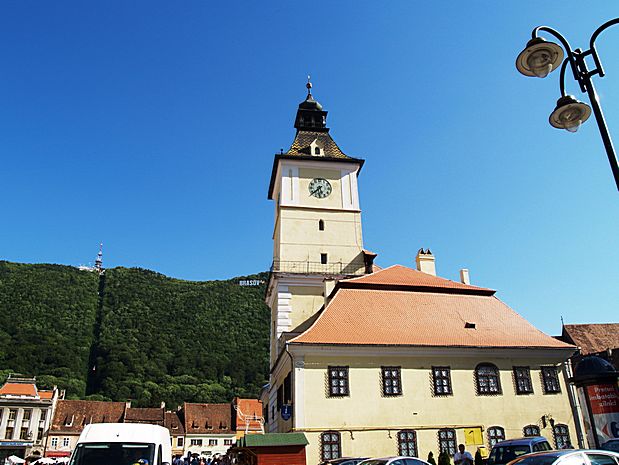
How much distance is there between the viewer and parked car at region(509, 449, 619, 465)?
9200mm

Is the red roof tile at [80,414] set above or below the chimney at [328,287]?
below

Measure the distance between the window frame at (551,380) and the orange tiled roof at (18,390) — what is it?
226 ft

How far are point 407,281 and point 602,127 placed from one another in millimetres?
22623

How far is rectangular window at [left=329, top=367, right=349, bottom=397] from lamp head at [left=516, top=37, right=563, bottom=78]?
17.9m

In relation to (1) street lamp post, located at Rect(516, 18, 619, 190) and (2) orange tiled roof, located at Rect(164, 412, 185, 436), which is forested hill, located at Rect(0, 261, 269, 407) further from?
(1) street lamp post, located at Rect(516, 18, 619, 190)

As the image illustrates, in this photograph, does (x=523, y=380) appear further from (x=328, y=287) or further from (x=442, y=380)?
(x=328, y=287)

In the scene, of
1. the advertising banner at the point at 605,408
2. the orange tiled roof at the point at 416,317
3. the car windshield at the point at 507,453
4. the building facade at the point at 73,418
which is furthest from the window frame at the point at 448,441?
the building facade at the point at 73,418

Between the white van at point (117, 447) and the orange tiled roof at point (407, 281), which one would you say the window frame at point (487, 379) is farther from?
the white van at point (117, 447)

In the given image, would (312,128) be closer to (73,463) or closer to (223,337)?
(73,463)

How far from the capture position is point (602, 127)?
8102mm

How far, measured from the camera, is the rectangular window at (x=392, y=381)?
24.2 meters

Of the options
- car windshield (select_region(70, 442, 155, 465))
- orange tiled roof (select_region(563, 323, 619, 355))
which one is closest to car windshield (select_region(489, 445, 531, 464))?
car windshield (select_region(70, 442, 155, 465))

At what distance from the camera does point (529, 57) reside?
864 cm

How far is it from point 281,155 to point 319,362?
17006 mm
